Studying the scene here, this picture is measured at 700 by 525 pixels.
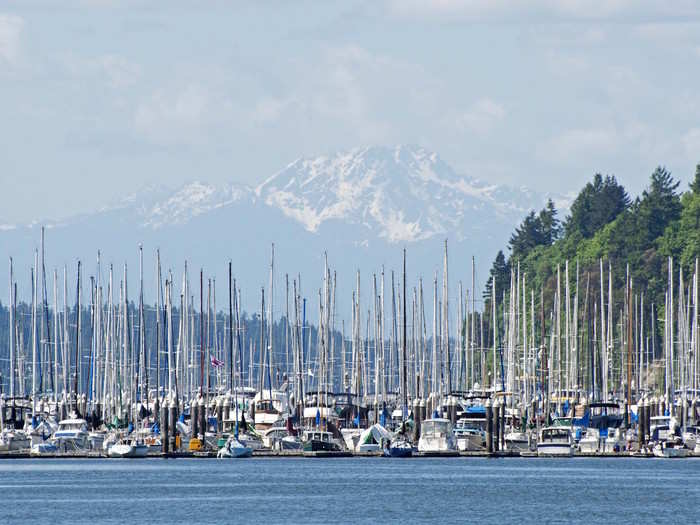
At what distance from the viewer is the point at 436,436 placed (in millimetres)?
113438

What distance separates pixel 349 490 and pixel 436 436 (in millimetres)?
20056

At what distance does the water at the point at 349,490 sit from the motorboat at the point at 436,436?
3.01ft

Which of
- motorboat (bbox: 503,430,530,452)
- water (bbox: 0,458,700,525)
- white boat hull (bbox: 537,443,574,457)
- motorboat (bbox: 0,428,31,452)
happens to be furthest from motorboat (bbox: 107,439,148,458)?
white boat hull (bbox: 537,443,574,457)

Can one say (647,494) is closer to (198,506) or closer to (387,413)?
(198,506)

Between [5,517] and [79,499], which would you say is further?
[79,499]

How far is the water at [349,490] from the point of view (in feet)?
270

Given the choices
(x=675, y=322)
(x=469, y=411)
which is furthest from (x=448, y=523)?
(x=675, y=322)

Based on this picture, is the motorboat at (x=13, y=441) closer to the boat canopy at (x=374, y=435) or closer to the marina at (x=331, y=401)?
the marina at (x=331, y=401)

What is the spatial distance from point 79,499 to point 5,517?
7.82m

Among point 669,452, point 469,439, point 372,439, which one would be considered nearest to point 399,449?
point 372,439

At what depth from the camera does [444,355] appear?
12750 centimetres

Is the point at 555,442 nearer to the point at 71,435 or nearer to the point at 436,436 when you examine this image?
the point at 436,436

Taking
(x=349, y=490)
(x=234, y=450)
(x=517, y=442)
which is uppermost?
(x=517, y=442)

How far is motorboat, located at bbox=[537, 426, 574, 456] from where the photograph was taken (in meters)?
113
